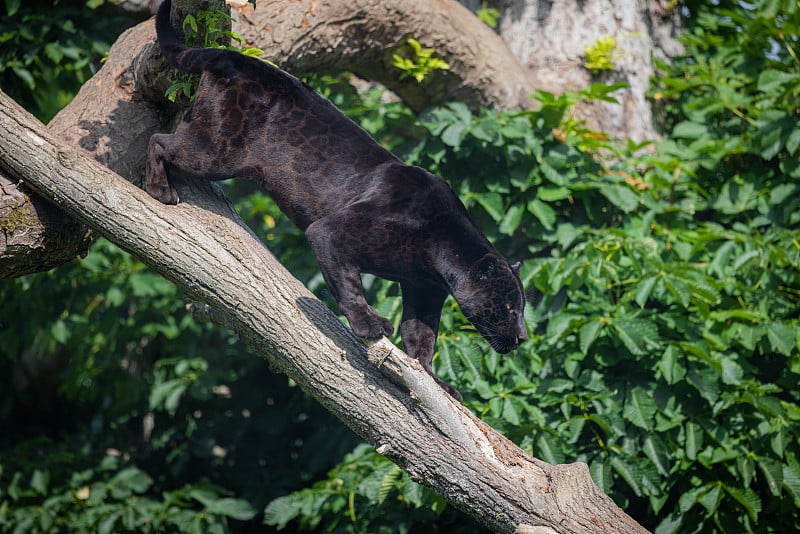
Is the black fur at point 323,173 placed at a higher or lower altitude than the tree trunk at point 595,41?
→ lower

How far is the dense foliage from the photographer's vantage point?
388 cm

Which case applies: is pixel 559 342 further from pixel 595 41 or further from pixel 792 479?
pixel 595 41

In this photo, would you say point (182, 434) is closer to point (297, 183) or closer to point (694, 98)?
point (297, 183)

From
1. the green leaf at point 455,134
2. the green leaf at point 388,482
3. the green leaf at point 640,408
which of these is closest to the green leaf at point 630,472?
the green leaf at point 640,408

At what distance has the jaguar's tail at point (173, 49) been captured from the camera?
3.01 m

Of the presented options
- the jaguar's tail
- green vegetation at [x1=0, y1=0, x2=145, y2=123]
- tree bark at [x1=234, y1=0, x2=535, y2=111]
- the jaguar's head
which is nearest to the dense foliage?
tree bark at [x1=234, y1=0, x2=535, y2=111]

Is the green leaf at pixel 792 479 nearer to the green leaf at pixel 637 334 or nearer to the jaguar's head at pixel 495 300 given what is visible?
the green leaf at pixel 637 334

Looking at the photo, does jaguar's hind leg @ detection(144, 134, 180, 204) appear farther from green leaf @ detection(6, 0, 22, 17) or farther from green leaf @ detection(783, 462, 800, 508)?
green leaf @ detection(783, 462, 800, 508)

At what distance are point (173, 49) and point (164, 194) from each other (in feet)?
1.95

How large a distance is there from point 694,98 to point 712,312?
1.90 meters

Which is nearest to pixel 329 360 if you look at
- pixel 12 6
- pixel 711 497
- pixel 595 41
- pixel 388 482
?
pixel 388 482

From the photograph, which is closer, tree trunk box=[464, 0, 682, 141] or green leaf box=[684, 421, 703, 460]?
green leaf box=[684, 421, 703, 460]

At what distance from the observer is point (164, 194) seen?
118 inches

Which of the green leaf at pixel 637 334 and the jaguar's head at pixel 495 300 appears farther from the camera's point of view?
the green leaf at pixel 637 334
